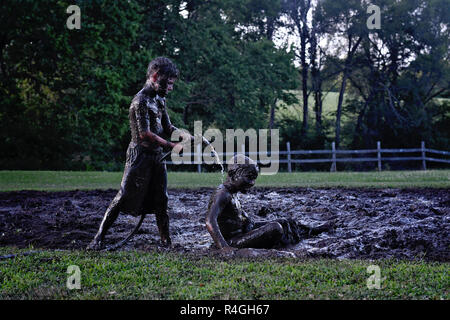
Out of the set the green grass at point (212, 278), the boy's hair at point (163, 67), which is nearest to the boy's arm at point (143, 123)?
the boy's hair at point (163, 67)

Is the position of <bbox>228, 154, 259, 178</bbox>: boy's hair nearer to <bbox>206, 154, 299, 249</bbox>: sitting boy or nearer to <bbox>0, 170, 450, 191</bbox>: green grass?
<bbox>206, 154, 299, 249</bbox>: sitting boy

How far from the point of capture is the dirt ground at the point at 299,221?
5781 mm

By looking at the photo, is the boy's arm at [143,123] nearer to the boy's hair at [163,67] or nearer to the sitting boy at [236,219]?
the boy's hair at [163,67]

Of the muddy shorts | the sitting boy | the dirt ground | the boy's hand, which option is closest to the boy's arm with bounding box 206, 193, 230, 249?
the sitting boy

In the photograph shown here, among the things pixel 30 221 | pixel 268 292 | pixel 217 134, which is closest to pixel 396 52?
pixel 217 134

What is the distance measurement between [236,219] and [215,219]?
44 centimetres

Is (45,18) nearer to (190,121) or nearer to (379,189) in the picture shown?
(190,121)

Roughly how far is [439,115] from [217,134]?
49.8 feet

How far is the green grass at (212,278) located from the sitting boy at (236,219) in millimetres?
596

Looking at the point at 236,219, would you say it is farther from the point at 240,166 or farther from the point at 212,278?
the point at 212,278

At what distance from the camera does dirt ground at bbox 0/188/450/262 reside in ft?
19.0

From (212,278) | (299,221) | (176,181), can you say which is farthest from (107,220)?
(176,181)

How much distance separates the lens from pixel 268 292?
150 inches

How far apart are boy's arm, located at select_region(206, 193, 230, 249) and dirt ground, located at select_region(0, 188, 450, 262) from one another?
17cm
